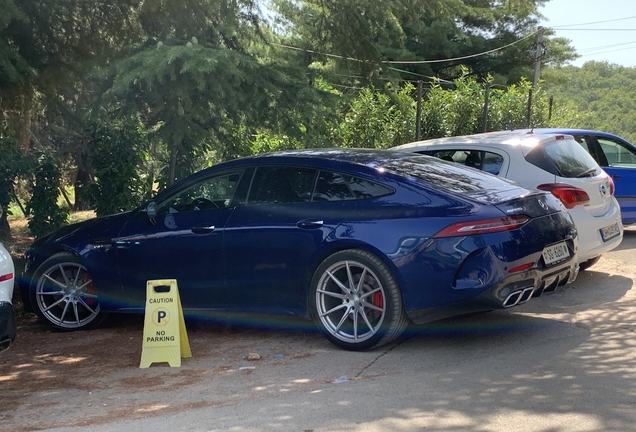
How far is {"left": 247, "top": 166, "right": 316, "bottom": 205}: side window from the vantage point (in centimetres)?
644

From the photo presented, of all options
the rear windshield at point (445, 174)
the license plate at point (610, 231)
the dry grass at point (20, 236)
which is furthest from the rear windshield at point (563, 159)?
the dry grass at point (20, 236)

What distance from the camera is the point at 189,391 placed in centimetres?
531

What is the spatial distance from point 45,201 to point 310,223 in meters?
5.55

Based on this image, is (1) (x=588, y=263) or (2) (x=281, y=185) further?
(1) (x=588, y=263)

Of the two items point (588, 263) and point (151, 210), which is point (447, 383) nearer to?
point (151, 210)

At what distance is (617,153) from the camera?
1123cm

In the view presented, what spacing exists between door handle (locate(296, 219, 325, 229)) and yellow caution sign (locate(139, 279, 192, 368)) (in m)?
1.12

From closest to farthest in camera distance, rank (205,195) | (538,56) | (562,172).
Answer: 1. (205,195)
2. (562,172)
3. (538,56)

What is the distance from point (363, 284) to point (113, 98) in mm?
4377

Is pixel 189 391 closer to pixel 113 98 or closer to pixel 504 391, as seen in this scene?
pixel 504 391

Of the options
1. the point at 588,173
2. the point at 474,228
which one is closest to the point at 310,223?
the point at 474,228

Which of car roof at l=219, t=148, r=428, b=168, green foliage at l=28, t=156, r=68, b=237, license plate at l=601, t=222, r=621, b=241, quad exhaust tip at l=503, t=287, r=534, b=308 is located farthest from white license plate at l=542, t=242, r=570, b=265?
green foliage at l=28, t=156, r=68, b=237

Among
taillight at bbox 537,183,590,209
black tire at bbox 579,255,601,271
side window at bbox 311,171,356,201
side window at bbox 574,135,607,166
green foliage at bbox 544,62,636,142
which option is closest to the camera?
side window at bbox 311,171,356,201

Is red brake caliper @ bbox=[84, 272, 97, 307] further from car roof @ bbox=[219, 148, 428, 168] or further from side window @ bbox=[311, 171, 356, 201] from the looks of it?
side window @ bbox=[311, 171, 356, 201]
